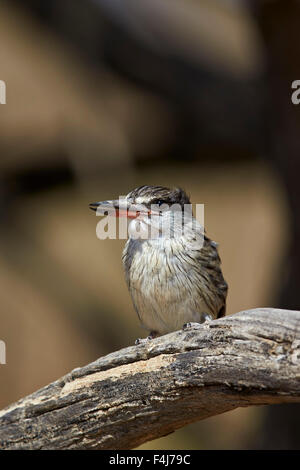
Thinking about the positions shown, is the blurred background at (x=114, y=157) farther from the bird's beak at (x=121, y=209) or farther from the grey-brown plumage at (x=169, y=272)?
the bird's beak at (x=121, y=209)

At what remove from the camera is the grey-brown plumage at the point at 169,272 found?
5.02 metres

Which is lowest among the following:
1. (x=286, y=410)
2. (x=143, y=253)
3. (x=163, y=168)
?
(x=286, y=410)

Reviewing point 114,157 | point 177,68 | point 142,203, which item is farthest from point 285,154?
point 142,203

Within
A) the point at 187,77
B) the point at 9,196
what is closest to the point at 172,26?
the point at 187,77

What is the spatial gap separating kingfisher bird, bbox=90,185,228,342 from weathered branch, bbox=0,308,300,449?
2.96ft

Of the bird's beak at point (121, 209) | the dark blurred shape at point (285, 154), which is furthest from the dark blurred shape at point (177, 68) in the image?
the bird's beak at point (121, 209)

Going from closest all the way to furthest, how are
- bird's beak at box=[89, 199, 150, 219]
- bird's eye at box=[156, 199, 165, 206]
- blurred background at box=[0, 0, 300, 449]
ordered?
1. bird's beak at box=[89, 199, 150, 219]
2. bird's eye at box=[156, 199, 165, 206]
3. blurred background at box=[0, 0, 300, 449]

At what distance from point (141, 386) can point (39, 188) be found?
7189 millimetres

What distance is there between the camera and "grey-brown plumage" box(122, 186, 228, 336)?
5.02m

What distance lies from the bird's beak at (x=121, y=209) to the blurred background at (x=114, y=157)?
4.04 meters

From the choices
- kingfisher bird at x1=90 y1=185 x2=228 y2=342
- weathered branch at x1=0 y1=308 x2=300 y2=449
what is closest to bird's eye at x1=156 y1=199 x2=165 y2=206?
kingfisher bird at x1=90 y1=185 x2=228 y2=342

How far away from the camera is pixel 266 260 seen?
10.1 meters

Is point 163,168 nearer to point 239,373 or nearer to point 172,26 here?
point 172,26

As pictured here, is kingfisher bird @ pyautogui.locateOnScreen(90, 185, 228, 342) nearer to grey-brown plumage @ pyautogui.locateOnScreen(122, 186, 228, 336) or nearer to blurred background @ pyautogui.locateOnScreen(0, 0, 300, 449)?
grey-brown plumage @ pyautogui.locateOnScreen(122, 186, 228, 336)
